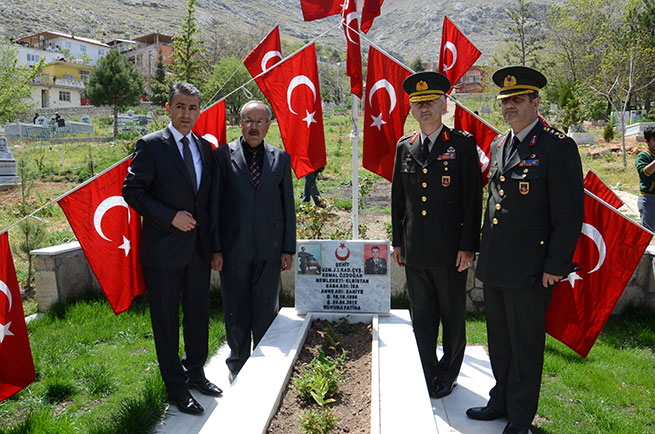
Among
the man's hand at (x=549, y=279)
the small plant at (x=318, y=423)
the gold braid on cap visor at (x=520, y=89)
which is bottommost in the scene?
the small plant at (x=318, y=423)

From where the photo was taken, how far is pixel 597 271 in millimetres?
3500

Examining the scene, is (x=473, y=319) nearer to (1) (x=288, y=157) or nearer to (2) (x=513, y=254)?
(2) (x=513, y=254)

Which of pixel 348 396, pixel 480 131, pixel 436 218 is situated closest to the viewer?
pixel 348 396

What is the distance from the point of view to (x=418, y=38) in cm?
16075

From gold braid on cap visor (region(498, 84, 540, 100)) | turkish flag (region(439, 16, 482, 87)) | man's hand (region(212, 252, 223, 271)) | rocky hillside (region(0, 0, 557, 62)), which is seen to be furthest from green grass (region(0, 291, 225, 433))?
rocky hillside (region(0, 0, 557, 62))

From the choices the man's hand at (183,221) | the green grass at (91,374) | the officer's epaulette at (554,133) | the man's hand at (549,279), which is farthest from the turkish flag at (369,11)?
the green grass at (91,374)

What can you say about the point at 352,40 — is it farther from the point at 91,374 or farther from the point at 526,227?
the point at 91,374

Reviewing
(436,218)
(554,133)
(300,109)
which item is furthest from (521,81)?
(300,109)

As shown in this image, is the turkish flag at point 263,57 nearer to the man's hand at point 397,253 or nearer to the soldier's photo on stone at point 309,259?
the soldier's photo on stone at point 309,259

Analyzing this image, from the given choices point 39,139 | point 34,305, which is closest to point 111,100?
point 39,139

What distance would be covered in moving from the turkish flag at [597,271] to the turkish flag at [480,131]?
0.76 meters

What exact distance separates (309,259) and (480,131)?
169 cm

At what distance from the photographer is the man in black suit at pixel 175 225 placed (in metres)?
3.29

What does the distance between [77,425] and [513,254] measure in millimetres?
2964
